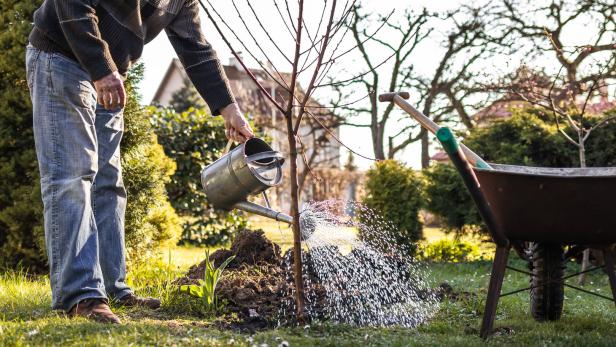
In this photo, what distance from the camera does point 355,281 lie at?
328 cm

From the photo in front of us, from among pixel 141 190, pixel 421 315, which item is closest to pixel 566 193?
pixel 421 315

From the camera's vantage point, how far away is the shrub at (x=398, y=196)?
6.41 meters

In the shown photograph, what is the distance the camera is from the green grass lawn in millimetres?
2098

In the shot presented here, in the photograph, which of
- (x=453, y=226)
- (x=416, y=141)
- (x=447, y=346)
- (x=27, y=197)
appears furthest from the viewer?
(x=416, y=141)

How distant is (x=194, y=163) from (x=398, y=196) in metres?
2.37

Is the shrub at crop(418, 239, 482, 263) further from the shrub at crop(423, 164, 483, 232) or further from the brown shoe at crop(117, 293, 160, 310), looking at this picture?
the brown shoe at crop(117, 293, 160, 310)

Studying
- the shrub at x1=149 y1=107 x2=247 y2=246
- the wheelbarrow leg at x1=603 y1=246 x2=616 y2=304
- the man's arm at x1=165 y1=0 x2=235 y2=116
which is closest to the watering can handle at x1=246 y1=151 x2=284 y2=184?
the man's arm at x1=165 y1=0 x2=235 y2=116

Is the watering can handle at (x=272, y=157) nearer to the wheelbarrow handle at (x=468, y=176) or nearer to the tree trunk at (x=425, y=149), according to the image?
the wheelbarrow handle at (x=468, y=176)

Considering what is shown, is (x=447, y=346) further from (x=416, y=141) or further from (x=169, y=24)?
(x=416, y=141)

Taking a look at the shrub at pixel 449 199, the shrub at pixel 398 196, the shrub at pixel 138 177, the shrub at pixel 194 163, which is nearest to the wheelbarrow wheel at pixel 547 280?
the shrub at pixel 138 177

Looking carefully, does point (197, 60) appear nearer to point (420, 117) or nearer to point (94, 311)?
point (420, 117)

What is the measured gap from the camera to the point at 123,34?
2637 mm

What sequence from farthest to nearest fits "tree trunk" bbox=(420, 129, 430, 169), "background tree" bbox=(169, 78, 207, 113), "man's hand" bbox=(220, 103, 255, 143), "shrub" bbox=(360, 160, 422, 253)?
"background tree" bbox=(169, 78, 207, 113) < "tree trunk" bbox=(420, 129, 430, 169) < "shrub" bbox=(360, 160, 422, 253) < "man's hand" bbox=(220, 103, 255, 143)

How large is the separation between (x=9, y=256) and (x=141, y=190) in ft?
3.13
